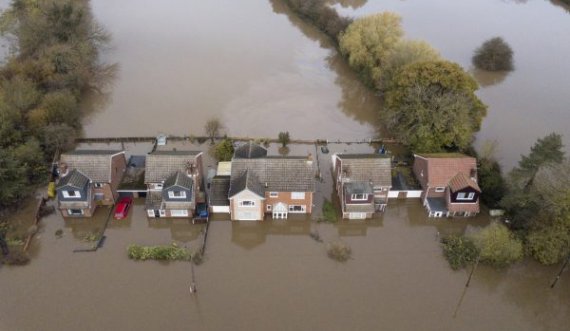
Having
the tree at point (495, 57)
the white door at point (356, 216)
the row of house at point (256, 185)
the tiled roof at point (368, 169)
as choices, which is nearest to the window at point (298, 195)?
the row of house at point (256, 185)

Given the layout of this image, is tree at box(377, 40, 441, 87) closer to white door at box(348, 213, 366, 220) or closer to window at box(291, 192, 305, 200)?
white door at box(348, 213, 366, 220)

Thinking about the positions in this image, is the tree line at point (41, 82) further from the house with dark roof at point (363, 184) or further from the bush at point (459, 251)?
the bush at point (459, 251)

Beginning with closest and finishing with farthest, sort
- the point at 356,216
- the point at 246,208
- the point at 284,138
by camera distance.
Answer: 1. the point at 246,208
2. the point at 356,216
3. the point at 284,138

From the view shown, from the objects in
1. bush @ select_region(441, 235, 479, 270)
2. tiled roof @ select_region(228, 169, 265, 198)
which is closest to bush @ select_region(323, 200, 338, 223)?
tiled roof @ select_region(228, 169, 265, 198)

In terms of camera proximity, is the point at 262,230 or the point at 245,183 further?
the point at 262,230

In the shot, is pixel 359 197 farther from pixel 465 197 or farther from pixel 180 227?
pixel 180 227

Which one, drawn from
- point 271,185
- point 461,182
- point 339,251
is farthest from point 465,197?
point 271,185

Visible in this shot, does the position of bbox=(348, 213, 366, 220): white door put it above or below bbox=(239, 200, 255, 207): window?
below
